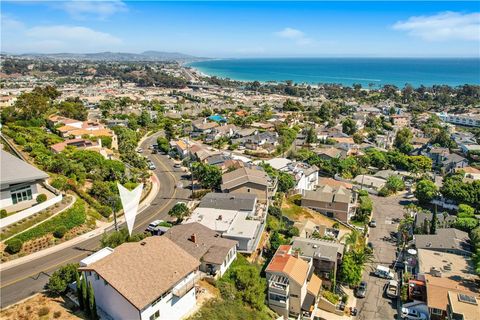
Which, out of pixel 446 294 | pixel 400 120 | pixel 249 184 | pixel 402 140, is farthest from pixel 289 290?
pixel 400 120

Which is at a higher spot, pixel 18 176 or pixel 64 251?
pixel 18 176

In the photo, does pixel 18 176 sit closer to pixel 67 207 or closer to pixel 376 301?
pixel 67 207

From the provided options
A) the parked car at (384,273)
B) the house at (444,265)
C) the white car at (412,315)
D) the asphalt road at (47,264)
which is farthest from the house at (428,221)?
the asphalt road at (47,264)

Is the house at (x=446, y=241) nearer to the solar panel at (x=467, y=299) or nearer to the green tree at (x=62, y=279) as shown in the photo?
the solar panel at (x=467, y=299)

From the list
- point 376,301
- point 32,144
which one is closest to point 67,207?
point 32,144

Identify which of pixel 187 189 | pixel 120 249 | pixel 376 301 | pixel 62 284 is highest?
pixel 120 249

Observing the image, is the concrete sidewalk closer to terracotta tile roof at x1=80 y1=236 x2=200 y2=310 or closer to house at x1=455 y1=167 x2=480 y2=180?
terracotta tile roof at x1=80 y1=236 x2=200 y2=310

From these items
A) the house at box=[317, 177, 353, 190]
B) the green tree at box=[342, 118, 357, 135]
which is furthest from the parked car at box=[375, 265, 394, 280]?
the green tree at box=[342, 118, 357, 135]
